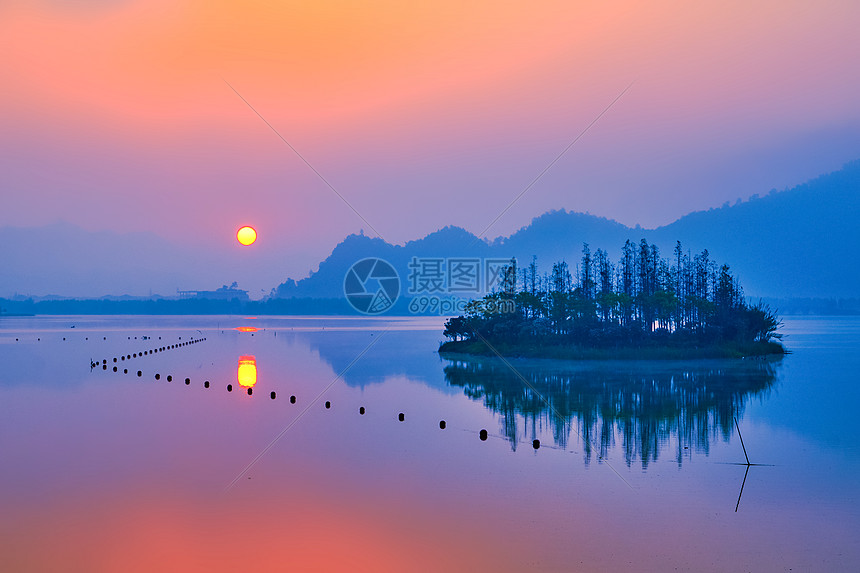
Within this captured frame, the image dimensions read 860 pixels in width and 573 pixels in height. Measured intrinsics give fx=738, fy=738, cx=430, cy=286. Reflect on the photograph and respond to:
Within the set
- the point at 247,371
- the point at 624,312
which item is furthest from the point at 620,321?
the point at 247,371

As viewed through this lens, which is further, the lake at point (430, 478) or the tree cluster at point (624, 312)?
the tree cluster at point (624, 312)

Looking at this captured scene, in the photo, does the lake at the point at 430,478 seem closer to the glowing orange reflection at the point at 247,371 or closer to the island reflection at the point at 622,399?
the island reflection at the point at 622,399

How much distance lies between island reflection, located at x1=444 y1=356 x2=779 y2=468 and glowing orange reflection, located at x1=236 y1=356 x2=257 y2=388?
15.1 meters

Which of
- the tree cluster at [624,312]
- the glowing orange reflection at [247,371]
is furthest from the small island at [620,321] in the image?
the glowing orange reflection at [247,371]

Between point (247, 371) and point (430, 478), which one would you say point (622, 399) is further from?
point (247, 371)

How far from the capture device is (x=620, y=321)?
88.1 metres

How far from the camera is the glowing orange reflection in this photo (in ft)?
180

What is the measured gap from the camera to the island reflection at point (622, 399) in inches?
1238

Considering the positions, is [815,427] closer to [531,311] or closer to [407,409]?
[407,409]

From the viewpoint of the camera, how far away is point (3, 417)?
3750 cm

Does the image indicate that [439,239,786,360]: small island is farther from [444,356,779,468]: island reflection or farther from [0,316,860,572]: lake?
[0,316,860,572]: lake

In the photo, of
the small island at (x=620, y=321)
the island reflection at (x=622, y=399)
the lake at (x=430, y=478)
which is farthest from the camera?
the small island at (x=620, y=321)

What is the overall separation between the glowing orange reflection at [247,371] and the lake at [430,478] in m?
4.81

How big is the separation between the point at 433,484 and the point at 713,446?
42.0ft
